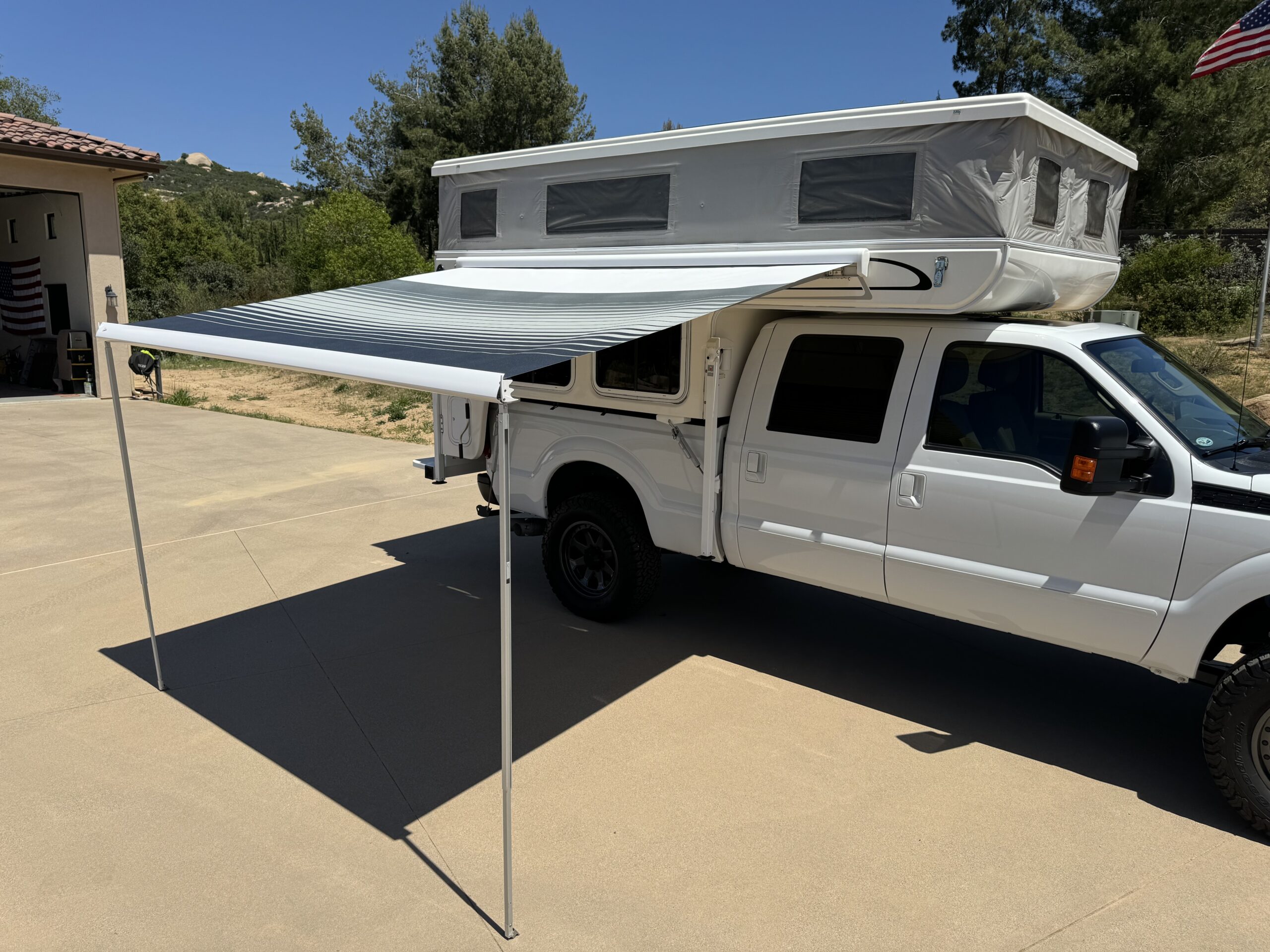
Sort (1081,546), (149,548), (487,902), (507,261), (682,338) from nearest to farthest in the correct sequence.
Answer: (487,902) → (1081,546) → (682,338) → (507,261) → (149,548)

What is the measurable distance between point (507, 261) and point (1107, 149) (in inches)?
143

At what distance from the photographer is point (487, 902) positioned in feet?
10.8

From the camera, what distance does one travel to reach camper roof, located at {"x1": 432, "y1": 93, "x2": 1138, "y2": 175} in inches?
161

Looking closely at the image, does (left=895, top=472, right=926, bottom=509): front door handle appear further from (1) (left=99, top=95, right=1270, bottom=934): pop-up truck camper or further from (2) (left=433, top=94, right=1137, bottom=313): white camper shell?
(2) (left=433, top=94, right=1137, bottom=313): white camper shell

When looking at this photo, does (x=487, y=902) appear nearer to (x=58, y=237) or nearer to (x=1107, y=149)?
(x=1107, y=149)

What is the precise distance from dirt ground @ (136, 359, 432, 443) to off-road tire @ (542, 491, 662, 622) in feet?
24.8

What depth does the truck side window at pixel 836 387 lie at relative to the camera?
459 centimetres

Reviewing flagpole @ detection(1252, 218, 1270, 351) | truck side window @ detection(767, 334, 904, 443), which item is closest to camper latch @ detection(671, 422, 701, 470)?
truck side window @ detection(767, 334, 904, 443)

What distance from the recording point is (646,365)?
532 centimetres

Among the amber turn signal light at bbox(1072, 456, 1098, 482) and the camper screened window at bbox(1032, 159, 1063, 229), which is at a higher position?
the camper screened window at bbox(1032, 159, 1063, 229)

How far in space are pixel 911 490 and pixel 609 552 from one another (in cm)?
209

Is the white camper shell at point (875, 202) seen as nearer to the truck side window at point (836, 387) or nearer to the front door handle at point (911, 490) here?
the truck side window at point (836, 387)

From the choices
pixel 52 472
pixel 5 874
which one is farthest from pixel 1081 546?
pixel 52 472

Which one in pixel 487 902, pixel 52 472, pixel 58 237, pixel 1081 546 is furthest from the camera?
pixel 58 237
